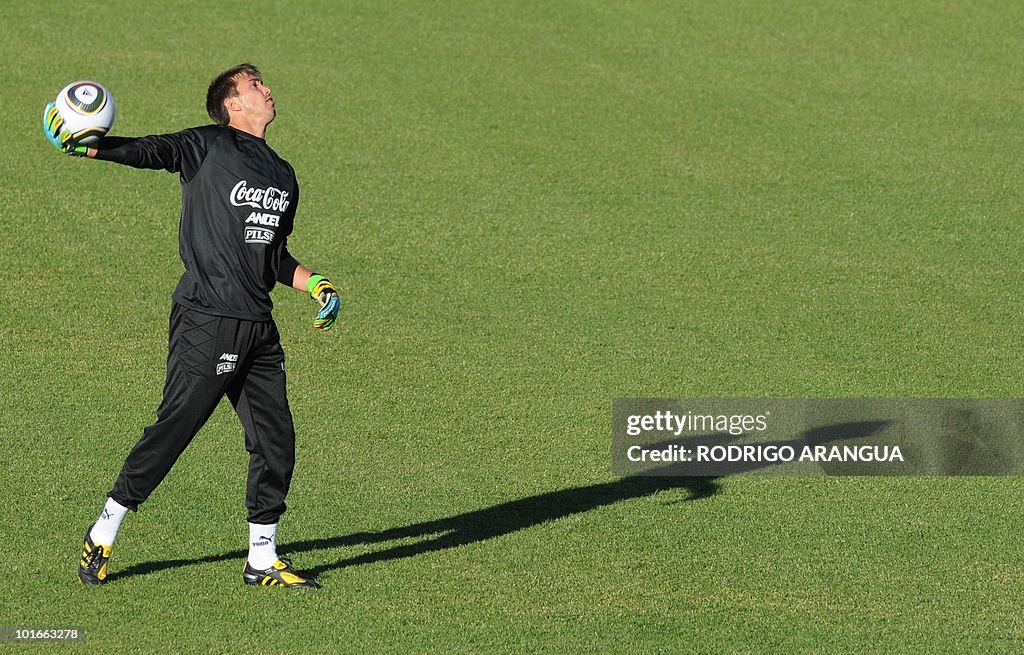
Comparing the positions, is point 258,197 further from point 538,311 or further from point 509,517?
point 538,311

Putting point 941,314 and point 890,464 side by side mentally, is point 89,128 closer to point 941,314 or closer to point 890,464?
point 890,464

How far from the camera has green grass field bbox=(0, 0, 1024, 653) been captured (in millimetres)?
8500

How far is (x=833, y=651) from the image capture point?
26.0 ft

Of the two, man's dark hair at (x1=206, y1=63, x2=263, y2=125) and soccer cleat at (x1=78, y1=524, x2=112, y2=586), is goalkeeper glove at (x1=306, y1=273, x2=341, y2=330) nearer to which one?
man's dark hair at (x1=206, y1=63, x2=263, y2=125)

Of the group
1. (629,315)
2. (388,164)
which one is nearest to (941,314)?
(629,315)

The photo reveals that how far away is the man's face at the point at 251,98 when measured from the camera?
8250mm

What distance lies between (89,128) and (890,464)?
20.7 feet

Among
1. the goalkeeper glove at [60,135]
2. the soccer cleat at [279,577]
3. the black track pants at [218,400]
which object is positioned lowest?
the soccer cleat at [279,577]

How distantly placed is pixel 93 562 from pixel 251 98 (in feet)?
9.17

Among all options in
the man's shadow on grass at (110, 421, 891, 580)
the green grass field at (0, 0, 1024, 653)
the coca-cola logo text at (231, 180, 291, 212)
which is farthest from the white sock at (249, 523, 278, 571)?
the coca-cola logo text at (231, 180, 291, 212)

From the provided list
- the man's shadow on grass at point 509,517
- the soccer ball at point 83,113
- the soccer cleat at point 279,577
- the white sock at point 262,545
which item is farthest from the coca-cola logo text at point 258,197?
the man's shadow on grass at point 509,517

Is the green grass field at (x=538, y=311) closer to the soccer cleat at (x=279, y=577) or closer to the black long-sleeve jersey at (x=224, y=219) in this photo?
the soccer cleat at (x=279, y=577)

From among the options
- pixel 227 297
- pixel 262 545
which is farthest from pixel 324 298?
pixel 262 545

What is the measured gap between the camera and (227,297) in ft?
26.4
